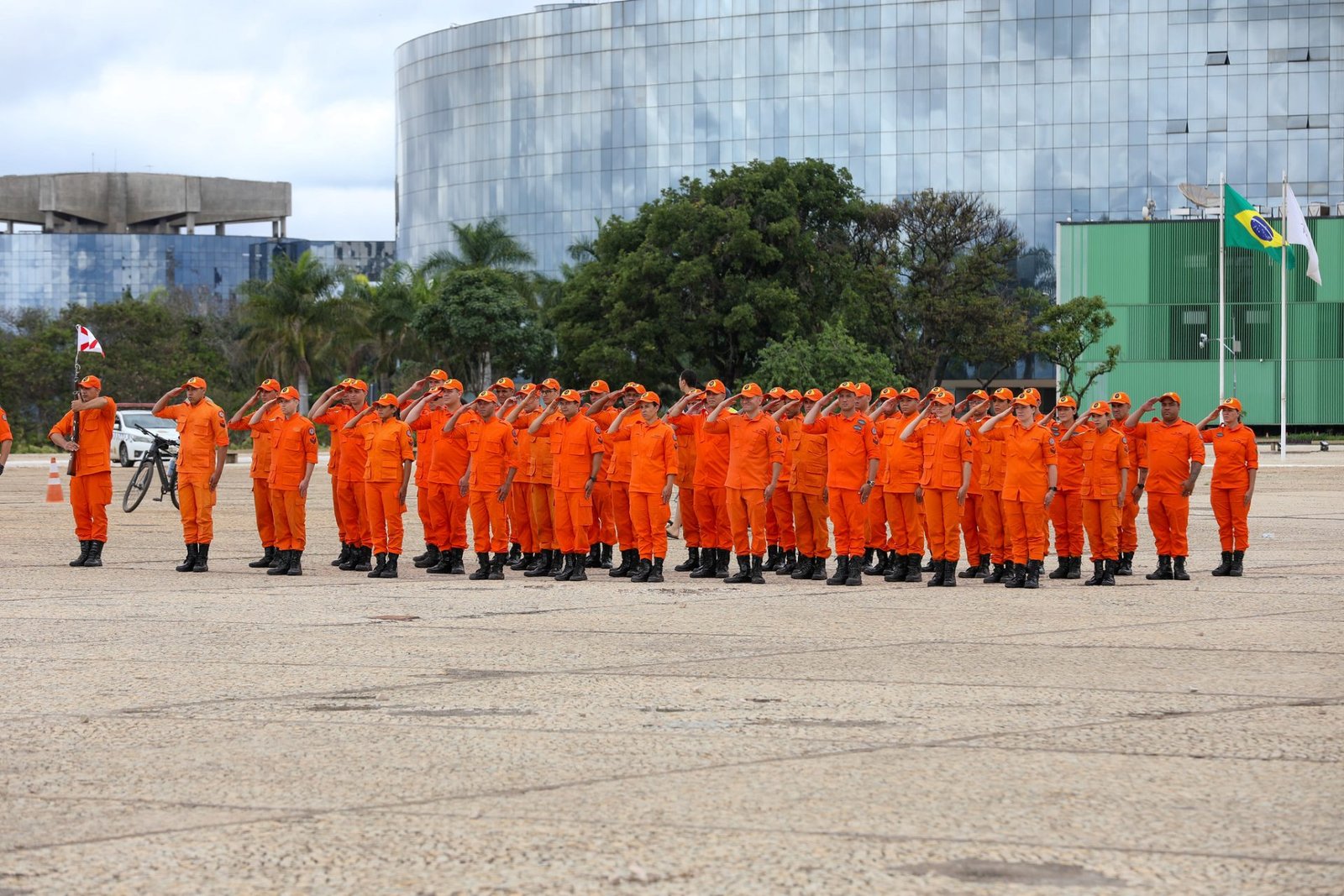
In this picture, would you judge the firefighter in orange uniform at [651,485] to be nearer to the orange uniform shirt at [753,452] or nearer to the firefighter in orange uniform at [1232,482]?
the orange uniform shirt at [753,452]

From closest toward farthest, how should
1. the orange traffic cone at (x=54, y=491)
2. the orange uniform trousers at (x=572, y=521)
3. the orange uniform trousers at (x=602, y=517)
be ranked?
the orange uniform trousers at (x=572, y=521) < the orange uniform trousers at (x=602, y=517) < the orange traffic cone at (x=54, y=491)

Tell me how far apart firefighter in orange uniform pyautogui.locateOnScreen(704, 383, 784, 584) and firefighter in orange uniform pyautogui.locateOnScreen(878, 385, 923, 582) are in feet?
3.49

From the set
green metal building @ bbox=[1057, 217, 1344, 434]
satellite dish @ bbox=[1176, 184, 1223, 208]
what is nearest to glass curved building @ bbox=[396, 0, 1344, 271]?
satellite dish @ bbox=[1176, 184, 1223, 208]

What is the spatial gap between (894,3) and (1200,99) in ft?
52.7

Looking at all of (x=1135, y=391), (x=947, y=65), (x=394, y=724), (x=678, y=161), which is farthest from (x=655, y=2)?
(x=394, y=724)

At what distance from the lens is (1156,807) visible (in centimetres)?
610

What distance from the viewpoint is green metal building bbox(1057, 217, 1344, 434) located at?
7575 cm

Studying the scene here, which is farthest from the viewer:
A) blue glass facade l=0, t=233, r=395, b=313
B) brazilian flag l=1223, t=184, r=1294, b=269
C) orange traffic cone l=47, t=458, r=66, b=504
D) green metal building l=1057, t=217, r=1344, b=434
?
blue glass facade l=0, t=233, r=395, b=313

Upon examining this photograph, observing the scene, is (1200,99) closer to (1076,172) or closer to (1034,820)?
(1076,172)

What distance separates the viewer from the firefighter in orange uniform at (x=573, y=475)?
52.5ft

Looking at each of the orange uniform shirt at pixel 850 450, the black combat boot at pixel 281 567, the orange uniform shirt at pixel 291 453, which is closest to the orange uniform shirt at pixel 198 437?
the orange uniform shirt at pixel 291 453

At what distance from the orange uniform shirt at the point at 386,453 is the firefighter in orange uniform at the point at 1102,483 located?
6316 millimetres

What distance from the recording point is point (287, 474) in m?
16.4

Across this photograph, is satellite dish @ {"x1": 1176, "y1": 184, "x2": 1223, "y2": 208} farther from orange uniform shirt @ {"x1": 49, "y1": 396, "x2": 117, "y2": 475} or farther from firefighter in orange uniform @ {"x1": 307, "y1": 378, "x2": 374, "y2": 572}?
orange uniform shirt @ {"x1": 49, "y1": 396, "x2": 117, "y2": 475}
